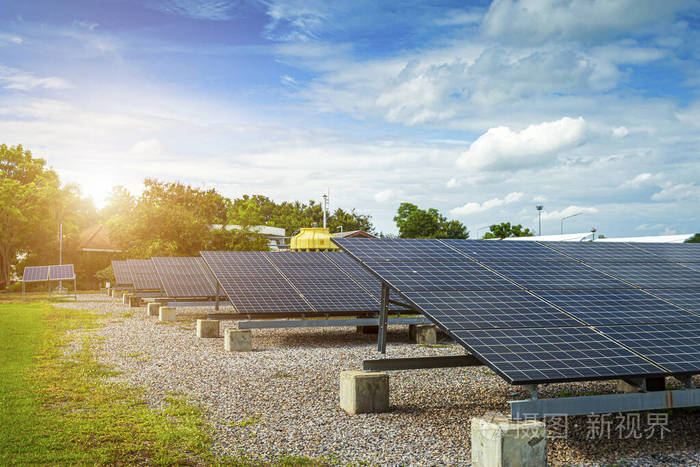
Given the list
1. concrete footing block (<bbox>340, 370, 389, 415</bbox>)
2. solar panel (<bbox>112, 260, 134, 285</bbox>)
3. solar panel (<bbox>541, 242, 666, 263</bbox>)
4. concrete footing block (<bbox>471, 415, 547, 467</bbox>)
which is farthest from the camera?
solar panel (<bbox>112, 260, 134, 285</bbox>)

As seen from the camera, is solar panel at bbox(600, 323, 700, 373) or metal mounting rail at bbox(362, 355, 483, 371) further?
metal mounting rail at bbox(362, 355, 483, 371)

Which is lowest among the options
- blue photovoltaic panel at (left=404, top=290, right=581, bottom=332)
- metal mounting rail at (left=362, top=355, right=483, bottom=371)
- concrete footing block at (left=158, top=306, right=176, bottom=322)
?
concrete footing block at (left=158, top=306, right=176, bottom=322)

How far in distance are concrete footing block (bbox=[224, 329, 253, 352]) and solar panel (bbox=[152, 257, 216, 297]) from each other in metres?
9.65

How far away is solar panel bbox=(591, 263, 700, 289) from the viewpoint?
35.0ft

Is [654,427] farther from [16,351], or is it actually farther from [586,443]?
[16,351]

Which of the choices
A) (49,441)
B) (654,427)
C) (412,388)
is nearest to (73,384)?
(49,441)

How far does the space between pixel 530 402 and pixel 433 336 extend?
429 inches

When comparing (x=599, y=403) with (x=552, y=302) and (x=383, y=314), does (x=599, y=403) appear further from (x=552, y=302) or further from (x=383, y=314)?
(x=383, y=314)

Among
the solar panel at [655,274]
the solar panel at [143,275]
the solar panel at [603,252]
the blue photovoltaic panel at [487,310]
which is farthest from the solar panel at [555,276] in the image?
the solar panel at [143,275]

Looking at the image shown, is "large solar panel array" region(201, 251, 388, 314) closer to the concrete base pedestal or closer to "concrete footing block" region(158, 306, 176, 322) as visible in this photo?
the concrete base pedestal

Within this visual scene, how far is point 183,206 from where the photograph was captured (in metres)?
55.8

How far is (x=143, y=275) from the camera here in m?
34.4

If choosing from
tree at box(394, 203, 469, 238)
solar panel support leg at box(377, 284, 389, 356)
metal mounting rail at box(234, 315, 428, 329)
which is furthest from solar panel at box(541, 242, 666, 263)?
tree at box(394, 203, 469, 238)

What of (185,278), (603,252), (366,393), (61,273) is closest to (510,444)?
(366,393)
